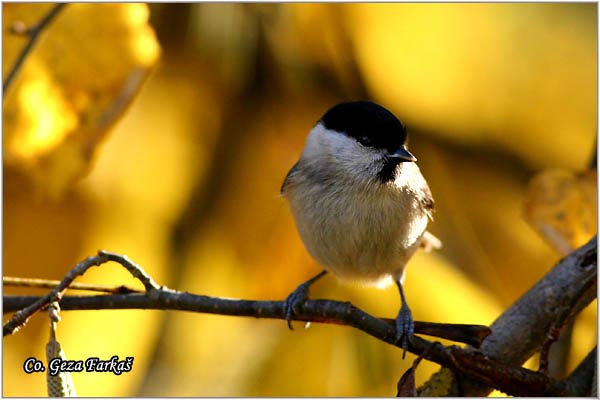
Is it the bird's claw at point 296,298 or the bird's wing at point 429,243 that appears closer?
the bird's claw at point 296,298

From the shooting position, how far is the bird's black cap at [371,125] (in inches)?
39.8

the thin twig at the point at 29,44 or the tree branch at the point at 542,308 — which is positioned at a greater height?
the thin twig at the point at 29,44

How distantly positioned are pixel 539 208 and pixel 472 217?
0.43 meters

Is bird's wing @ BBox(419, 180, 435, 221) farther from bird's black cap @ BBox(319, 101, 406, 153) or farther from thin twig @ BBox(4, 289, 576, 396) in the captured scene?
thin twig @ BBox(4, 289, 576, 396)

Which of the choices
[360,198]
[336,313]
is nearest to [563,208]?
[360,198]

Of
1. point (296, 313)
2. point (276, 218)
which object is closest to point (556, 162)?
point (276, 218)

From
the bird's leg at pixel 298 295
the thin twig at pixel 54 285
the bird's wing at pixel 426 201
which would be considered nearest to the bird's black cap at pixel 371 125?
the bird's wing at pixel 426 201

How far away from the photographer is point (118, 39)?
1067 mm

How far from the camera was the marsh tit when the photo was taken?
1.05 meters

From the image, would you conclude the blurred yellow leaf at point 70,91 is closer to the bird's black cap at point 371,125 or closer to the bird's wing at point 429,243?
the bird's black cap at point 371,125

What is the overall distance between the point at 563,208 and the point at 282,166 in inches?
24.1

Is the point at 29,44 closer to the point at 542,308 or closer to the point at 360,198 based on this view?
the point at 360,198

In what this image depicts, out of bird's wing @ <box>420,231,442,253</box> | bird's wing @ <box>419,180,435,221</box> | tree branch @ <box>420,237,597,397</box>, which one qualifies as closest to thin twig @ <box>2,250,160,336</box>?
tree branch @ <box>420,237,597,397</box>

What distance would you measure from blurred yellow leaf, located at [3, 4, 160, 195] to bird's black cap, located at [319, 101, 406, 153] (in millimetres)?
327
